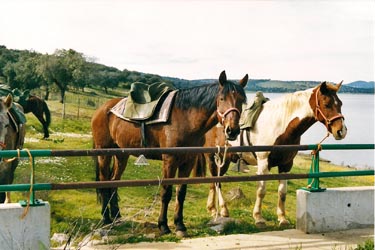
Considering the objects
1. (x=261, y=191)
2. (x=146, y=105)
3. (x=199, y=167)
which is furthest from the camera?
(x=199, y=167)

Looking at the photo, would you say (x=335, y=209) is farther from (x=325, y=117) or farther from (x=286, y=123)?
(x=286, y=123)

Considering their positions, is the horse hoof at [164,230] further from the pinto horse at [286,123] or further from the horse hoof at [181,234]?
the pinto horse at [286,123]

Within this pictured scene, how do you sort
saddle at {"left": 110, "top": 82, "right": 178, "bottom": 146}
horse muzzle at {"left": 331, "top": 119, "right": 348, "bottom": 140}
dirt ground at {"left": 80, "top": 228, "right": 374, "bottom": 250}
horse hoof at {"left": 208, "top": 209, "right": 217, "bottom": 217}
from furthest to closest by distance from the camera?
horse hoof at {"left": 208, "top": 209, "right": 217, "bottom": 217}, saddle at {"left": 110, "top": 82, "right": 178, "bottom": 146}, horse muzzle at {"left": 331, "top": 119, "right": 348, "bottom": 140}, dirt ground at {"left": 80, "top": 228, "right": 374, "bottom": 250}

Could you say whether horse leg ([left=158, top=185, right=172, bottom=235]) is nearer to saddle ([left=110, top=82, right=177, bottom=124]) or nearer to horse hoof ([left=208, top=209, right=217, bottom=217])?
saddle ([left=110, top=82, right=177, bottom=124])

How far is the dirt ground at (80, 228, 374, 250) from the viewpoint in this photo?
205 inches

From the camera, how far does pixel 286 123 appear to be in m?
6.72

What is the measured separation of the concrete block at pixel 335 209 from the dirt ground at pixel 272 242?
0.43 ft

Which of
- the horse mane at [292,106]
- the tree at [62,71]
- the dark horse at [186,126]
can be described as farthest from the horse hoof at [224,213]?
the tree at [62,71]

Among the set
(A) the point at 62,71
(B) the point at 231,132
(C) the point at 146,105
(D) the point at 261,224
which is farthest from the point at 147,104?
(A) the point at 62,71

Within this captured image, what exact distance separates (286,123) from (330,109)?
0.83 metres

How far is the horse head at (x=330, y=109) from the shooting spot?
5.88m

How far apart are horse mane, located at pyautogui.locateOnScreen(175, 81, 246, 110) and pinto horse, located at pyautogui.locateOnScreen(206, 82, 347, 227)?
1.23 m

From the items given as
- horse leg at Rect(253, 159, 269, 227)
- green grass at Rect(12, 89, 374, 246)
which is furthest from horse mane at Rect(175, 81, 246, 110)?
horse leg at Rect(253, 159, 269, 227)

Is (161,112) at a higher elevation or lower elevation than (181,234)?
higher
